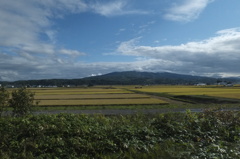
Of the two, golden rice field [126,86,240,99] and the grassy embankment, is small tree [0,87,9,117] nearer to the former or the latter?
the grassy embankment

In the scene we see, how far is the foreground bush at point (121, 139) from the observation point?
5656mm

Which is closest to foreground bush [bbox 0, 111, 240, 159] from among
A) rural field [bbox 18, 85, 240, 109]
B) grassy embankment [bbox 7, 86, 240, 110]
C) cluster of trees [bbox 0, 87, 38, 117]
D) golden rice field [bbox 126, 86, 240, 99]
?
cluster of trees [bbox 0, 87, 38, 117]

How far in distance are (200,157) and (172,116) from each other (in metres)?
3.76

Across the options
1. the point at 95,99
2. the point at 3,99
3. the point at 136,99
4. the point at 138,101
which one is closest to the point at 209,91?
the point at 136,99

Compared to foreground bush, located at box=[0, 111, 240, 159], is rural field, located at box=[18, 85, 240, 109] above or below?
below

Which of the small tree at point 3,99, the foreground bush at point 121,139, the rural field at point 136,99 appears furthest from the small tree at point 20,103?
the rural field at point 136,99

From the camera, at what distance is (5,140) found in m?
6.30

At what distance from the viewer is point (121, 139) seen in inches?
259

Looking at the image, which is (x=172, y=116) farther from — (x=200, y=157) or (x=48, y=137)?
(x=48, y=137)

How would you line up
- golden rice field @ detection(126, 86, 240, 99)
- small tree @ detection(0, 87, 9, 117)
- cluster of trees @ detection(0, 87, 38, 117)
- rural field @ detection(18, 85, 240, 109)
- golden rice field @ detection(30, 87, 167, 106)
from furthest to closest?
1. golden rice field @ detection(126, 86, 240, 99)
2. golden rice field @ detection(30, 87, 167, 106)
3. rural field @ detection(18, 85, 240, 109)
4. cluster of trees @ detection(0, 87, 38, 117)
5. small tree @ detection(0, 87, 9, 117)

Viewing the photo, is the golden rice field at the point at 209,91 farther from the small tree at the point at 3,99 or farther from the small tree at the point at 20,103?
the small tree at the point at 3,99

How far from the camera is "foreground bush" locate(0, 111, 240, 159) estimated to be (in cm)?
566

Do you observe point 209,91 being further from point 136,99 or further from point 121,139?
point 121,139

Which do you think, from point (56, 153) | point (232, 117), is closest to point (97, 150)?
point (56, 153)
